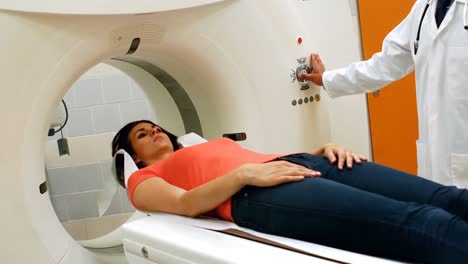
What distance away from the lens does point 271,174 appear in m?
1.35

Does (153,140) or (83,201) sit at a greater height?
(153,140)

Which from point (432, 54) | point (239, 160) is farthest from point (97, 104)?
point (432, 54)

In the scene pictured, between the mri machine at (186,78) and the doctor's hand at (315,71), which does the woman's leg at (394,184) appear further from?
the doctor's hand at (315,71)

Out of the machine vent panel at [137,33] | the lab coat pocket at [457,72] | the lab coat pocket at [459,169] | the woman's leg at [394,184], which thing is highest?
the machine vent panel at [137,33]

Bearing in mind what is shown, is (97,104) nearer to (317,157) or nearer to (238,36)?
(238,36)

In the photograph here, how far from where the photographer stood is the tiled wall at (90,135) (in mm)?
3037

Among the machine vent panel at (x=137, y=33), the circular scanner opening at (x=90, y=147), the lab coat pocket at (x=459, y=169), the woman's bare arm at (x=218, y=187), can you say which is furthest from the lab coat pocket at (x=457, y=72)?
the circular scanner opening at (x=90, y=147)

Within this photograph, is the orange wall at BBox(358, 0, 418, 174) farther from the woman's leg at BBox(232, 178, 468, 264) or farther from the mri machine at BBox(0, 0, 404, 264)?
the woman's leg at BBox(232, 178, 468, 264)

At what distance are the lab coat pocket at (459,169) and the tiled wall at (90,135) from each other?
5.81 feet

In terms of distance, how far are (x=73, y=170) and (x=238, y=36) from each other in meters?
1.46

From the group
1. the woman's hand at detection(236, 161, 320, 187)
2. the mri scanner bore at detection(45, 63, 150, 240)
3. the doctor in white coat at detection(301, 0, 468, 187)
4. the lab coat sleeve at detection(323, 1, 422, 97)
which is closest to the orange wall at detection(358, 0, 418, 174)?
the lab coat sleeve at detection(323, 1, 422, 97)

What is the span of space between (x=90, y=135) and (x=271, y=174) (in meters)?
1.90

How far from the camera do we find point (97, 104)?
120 inches

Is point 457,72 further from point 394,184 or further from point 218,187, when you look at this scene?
point 218,187
